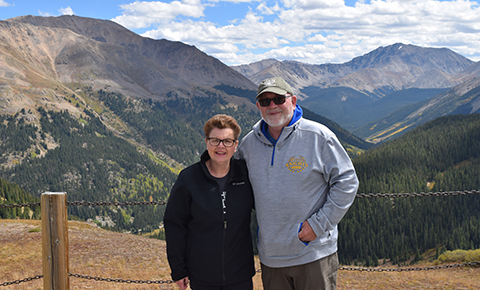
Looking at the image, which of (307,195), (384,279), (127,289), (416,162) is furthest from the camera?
(416,162)

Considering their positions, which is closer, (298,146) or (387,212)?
(298,146)

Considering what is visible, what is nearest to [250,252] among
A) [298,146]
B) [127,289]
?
[298,146]

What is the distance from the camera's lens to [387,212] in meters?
127

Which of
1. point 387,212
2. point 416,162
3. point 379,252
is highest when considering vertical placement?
point 416,162

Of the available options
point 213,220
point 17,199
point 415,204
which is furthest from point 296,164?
point 415,204

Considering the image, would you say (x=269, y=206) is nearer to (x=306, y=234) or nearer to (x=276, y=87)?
(x=306, y=234)

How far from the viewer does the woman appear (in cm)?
556

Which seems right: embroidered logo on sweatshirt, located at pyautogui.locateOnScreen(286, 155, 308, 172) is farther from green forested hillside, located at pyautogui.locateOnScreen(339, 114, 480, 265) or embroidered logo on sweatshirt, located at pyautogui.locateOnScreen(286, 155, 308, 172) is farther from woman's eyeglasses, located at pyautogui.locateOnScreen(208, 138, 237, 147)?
green forested hillside, located at pyautogui.locateOnScreen(339, 114, 480, 265)

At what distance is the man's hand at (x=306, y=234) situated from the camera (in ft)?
17.9

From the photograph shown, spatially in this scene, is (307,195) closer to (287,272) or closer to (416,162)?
(287,272)

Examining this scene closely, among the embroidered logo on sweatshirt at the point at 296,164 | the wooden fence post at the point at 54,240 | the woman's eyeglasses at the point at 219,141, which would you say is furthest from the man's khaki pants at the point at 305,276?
the wooden fence post at the point at 54,240

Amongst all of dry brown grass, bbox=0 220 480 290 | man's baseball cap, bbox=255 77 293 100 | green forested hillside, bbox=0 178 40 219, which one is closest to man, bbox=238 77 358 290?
man's baseball cap, bbox=255 77 293 100

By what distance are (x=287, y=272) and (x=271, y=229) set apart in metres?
0.76

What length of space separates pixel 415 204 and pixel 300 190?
143 meters
